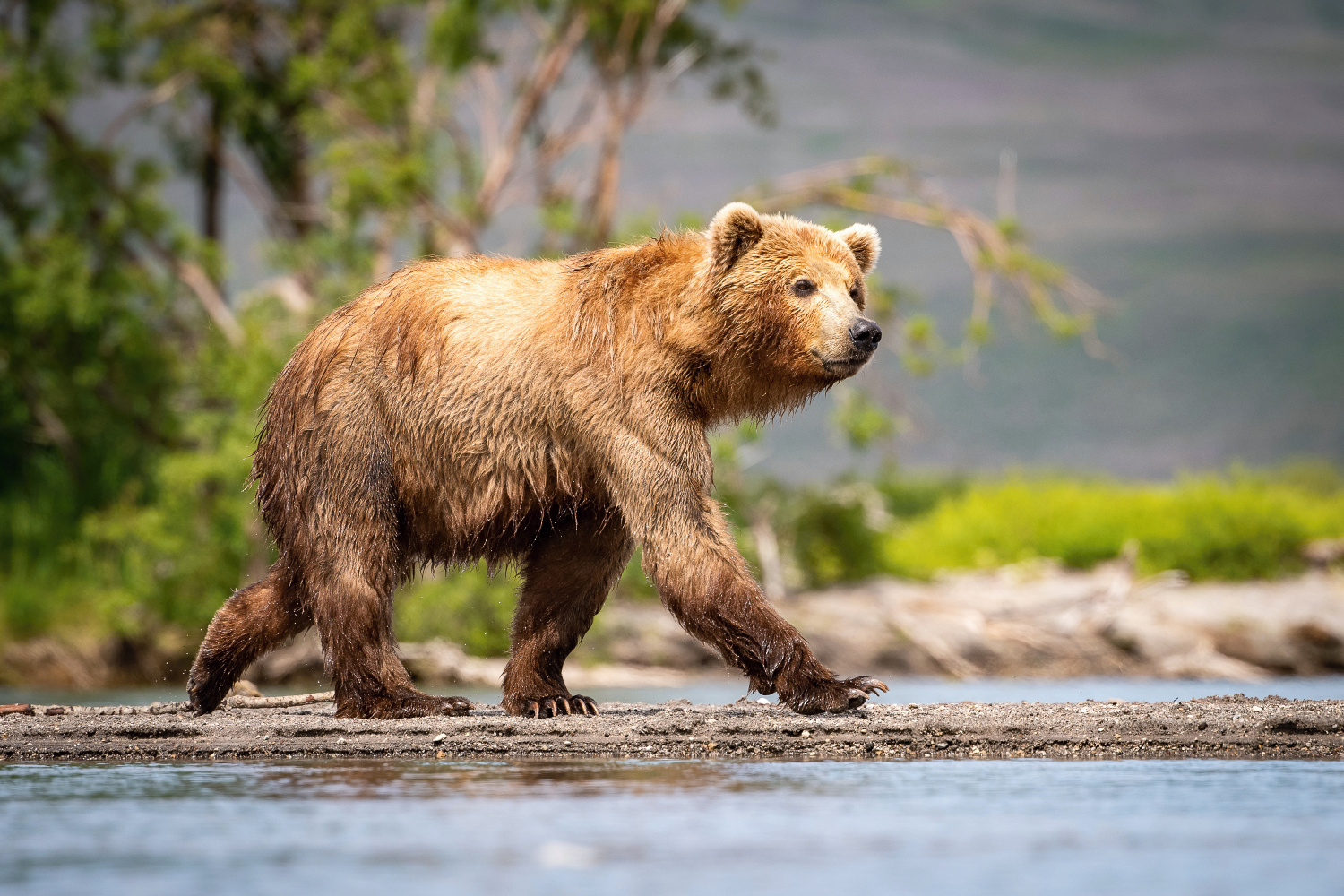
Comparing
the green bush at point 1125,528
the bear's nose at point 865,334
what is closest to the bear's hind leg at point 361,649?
the bear's nose at point 865,334

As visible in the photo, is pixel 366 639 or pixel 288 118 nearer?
pixel 366 639

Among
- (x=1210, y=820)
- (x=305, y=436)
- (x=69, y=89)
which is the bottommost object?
(x=1210, y=820)

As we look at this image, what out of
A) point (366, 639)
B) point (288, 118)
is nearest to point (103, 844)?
point (366, 639)

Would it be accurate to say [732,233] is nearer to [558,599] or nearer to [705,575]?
[705,575]

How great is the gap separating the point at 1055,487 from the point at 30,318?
50.1 feet

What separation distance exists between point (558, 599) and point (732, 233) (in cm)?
186

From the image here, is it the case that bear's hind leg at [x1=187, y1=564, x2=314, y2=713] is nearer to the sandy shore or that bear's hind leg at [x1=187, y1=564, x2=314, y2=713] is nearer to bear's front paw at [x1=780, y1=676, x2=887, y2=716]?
the sandy shore

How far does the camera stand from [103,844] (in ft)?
14.3

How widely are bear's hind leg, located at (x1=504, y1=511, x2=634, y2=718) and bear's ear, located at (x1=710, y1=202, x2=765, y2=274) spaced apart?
4.34 ft

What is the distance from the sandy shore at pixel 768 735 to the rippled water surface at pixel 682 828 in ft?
0.79

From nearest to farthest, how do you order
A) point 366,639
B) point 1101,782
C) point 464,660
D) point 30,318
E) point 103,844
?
1. point 103,844
2. point 1101,782
3. point 366,639
4. point 464,660
5. point 30,318

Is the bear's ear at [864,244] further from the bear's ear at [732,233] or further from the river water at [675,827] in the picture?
the river water at [675,827]

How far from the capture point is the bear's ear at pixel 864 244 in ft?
23.8

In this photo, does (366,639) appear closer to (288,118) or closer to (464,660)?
(464,660)
